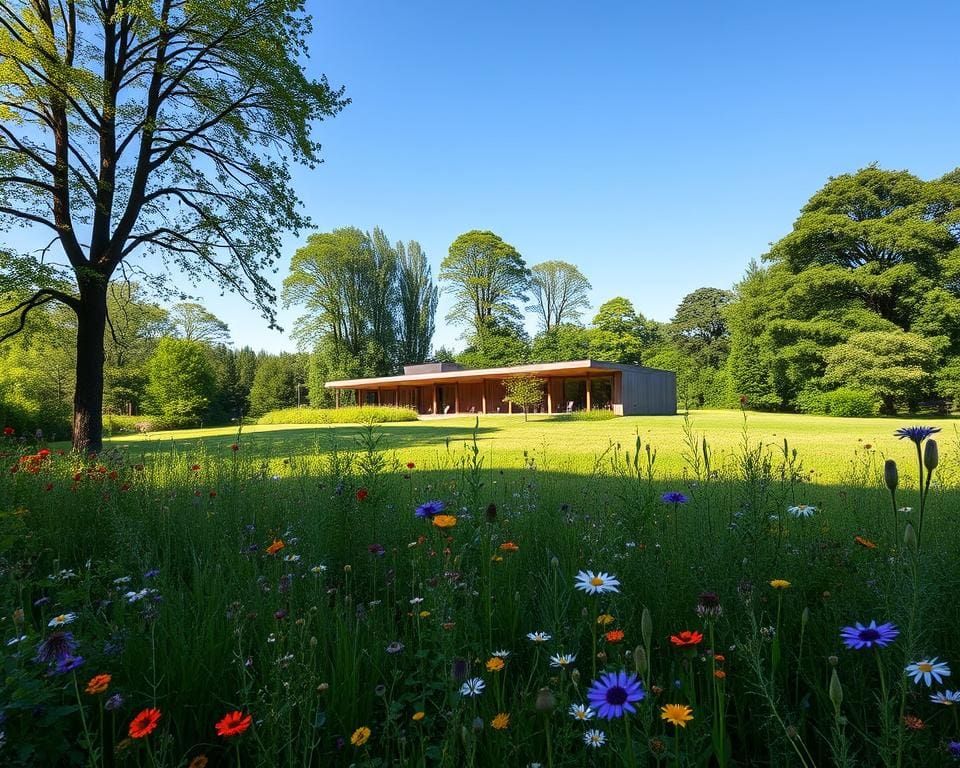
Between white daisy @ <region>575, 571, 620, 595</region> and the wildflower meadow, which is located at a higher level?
white daisy @ <region>575, 571, 620, 595</region>

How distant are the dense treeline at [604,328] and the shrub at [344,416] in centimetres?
625

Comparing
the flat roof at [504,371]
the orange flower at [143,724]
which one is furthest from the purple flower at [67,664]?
the flat roof at [504,371]

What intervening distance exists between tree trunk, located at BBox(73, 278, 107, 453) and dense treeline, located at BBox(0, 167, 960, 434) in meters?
1.31

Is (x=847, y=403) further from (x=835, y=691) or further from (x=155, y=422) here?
(x=155, y=422)

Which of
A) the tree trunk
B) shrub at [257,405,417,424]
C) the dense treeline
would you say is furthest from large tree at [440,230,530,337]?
the tree trunk

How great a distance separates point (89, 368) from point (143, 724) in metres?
12.2

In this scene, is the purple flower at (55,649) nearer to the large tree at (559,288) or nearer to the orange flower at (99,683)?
the orange flower at (99,683)

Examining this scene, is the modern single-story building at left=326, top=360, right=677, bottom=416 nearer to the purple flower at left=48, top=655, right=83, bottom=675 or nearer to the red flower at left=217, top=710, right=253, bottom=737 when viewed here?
the purple flower at left=48, top=655, right=83, bottom=675

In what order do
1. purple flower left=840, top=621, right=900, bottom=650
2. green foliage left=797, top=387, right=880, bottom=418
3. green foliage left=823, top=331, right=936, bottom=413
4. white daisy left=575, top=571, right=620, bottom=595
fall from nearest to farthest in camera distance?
purple flower left=840, top=621, right=900, bottom=650 < white daisy left=575, top=571, right=620, bottom=595 < green foliage left=823, top=331, right=936, bottom=413 < green foliage left=797, top=387, right=880, bottom=418

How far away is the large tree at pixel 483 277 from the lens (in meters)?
44.5

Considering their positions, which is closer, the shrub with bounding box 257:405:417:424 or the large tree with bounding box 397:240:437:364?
the shrub with bounding box 257:405:417:424

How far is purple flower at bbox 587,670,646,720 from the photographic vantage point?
0.86 meters

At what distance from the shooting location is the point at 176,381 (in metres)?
36.4

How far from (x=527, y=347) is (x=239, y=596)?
1693 inches
